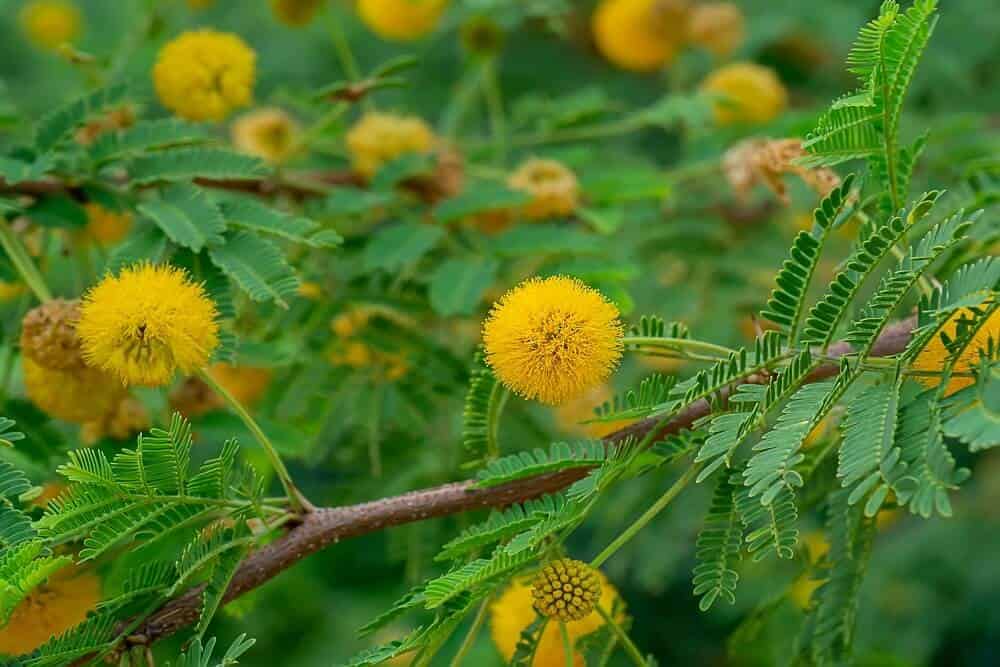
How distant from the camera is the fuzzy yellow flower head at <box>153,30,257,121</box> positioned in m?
2.07

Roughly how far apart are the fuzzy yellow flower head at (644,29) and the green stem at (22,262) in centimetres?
188

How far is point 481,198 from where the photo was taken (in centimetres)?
232

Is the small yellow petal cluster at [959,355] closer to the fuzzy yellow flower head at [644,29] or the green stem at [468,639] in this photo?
the green stem at [468,639]

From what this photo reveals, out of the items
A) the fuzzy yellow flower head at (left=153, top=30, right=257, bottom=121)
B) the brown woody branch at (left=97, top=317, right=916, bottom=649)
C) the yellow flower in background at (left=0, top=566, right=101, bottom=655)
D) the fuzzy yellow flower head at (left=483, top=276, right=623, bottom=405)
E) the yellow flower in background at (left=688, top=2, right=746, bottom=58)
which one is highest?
the fuzzy yellow flower head at (left=153, top=30, right=257, bottom=121)

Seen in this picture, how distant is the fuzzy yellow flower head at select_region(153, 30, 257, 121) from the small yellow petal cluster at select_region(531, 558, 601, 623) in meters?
1.06

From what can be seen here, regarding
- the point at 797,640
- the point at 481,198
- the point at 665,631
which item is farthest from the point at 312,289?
the point at 665,631

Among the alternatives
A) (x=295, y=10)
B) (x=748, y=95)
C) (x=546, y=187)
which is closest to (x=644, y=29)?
(x=748, y=95)

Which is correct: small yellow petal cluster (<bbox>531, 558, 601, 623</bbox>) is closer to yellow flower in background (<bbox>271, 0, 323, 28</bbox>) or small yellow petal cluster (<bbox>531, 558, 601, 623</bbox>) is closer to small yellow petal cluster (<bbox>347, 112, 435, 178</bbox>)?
small yellow petal cluster (<bbox>347, 112, 435, 178</bbox>)

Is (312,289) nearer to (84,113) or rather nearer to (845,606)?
(84,113)

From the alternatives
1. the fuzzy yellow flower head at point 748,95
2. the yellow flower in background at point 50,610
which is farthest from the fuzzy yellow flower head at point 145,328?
the fuzzy yellow flower head at point 748,95

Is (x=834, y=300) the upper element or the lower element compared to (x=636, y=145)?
upper

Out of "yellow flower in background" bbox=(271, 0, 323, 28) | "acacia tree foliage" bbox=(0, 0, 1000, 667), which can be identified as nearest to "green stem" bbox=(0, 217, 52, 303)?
"acacia tree foliage" bbox=(0, 0, 1000, 667)

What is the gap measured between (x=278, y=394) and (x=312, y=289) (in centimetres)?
21

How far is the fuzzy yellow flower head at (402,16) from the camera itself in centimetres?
289
